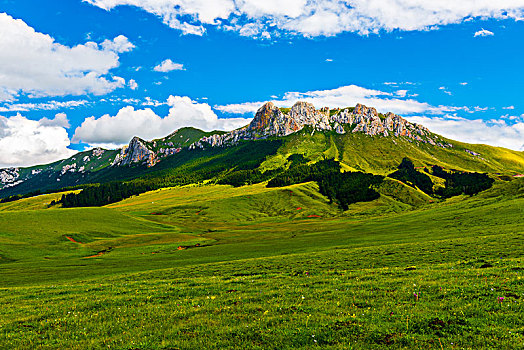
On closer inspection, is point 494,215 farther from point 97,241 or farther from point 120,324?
point 97,241

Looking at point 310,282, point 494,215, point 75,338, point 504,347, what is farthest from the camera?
point 494,215

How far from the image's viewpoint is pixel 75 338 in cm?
1351

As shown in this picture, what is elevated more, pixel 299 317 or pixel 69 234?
pixel 299 317

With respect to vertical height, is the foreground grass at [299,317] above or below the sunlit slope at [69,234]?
above

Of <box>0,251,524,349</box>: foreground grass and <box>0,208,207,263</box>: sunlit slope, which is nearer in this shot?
<box>0,251,524,349</box>: foreground grass

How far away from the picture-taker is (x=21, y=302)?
77.5ft

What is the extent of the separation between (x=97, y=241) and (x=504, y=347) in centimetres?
11344

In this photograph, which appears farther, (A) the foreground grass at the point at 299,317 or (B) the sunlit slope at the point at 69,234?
(B) the sunlit slope at the point at 69,234

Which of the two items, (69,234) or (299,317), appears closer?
(299,317)

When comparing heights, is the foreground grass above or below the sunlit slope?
above

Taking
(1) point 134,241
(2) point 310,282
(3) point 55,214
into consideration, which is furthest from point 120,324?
(3) point 55,214

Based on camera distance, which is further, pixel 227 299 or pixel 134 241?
pixel 134 241

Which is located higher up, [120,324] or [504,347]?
[504,347]

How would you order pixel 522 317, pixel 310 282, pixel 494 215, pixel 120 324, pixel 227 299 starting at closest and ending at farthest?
pixel 522 317, pixel 120 324, pixel 227 299, pixel 310 282, pixel 494 215
